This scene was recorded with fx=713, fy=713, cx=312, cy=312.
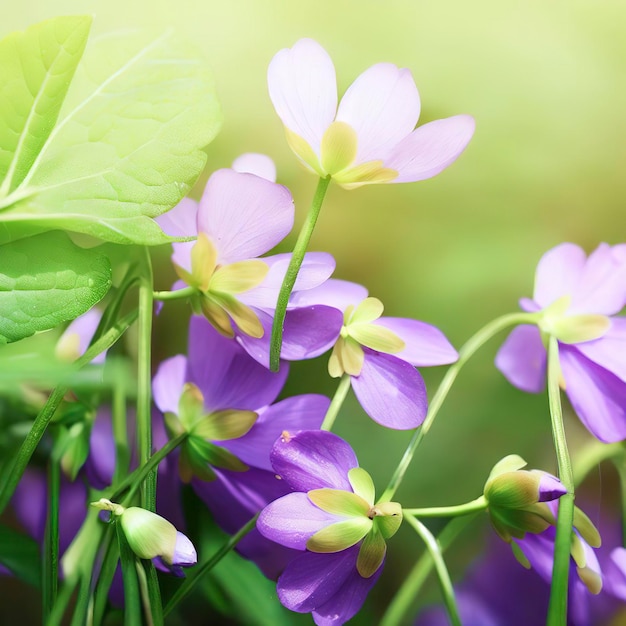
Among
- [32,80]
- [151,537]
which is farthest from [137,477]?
[32,80]

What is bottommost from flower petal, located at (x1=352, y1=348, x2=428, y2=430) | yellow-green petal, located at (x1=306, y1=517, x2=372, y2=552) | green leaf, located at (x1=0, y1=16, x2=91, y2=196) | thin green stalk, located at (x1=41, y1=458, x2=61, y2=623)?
thin green stalk, located at (x1=41, y1=458, x2=61, y2=623)

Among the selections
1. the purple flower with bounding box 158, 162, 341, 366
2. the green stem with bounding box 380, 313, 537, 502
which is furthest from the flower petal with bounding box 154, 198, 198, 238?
the green stem with bounding box 380, 313, 537, 502

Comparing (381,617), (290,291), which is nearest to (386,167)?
(290,291)

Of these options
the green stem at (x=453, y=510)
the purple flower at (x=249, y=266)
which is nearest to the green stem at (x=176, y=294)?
the purple flower at (x=249, y=266)

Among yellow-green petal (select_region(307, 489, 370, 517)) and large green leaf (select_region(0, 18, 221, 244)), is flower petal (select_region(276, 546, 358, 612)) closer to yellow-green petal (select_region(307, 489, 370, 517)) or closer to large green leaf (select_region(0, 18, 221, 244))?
yellow-green petal (select_region(307, 489, 370, 517))

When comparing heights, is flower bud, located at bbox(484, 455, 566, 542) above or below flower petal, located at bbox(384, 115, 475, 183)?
below

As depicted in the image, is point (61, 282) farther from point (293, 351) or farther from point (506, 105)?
point (506, 105)
